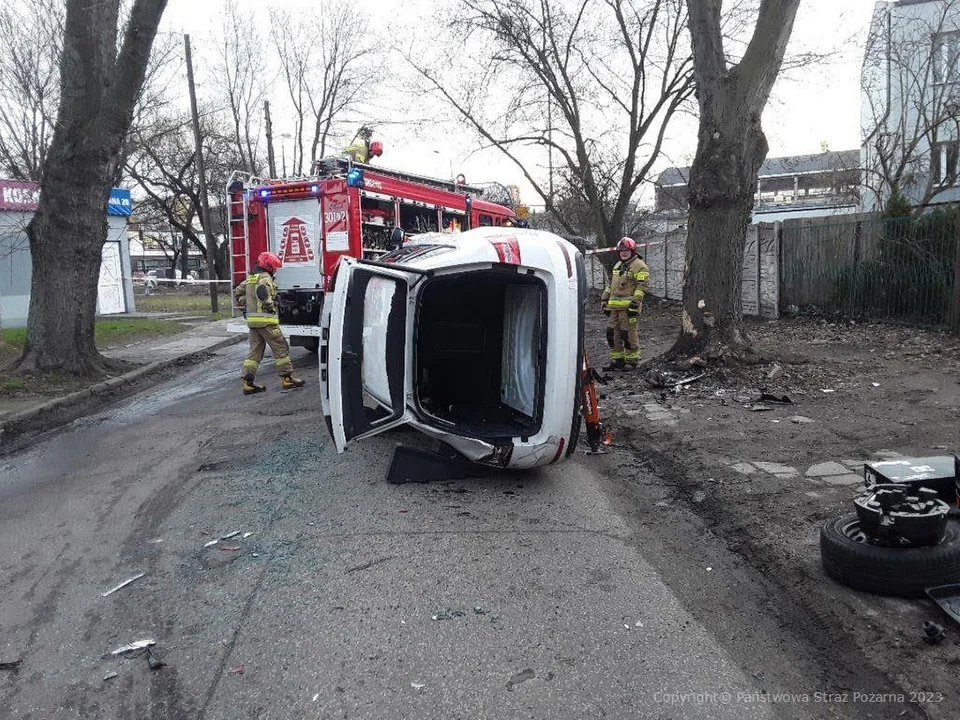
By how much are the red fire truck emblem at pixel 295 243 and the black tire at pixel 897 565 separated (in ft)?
29.4

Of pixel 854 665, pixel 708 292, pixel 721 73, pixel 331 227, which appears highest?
pixel 721 73

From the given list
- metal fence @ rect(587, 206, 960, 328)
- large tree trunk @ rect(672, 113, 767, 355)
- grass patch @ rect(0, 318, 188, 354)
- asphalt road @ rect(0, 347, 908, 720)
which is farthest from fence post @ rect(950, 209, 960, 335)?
grass patch @ rect(0, 318, 188, 354)

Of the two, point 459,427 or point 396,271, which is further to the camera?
point 459,427

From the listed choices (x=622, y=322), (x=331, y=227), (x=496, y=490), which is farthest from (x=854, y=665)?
(x=331, y=227)

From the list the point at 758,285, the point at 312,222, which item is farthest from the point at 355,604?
the point at 758,285

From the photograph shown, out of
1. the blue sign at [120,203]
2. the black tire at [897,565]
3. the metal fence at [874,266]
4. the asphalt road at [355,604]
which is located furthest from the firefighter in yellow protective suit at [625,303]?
the blue sign at [120,203]

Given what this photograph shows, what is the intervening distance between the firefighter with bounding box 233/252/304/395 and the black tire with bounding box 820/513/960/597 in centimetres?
713

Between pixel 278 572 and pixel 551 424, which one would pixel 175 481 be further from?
pixel 551 424

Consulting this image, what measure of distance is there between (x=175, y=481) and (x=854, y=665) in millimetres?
4637

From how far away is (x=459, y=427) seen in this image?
17.3 feet

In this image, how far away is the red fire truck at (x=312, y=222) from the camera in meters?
10.6

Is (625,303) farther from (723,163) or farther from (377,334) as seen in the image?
(377,334)

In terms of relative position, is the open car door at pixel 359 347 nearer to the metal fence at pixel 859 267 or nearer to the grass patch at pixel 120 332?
the metal fence at pixel 859 267

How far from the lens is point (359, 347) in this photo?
16.2 feet
